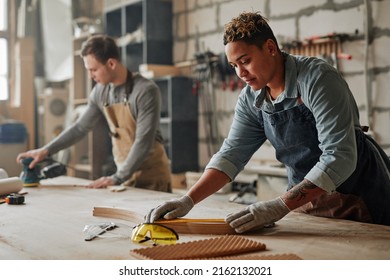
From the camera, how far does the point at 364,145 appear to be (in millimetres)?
1912

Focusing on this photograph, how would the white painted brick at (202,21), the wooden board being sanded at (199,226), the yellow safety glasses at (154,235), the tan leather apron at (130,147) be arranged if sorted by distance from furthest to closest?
the white painted brick at (202,21) → the tan leather apron at (130,147) → the wooden board being sanded at (199,226) → the yellow safety glasses at (154,235)

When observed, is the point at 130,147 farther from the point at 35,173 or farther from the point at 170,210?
the point at 170,210

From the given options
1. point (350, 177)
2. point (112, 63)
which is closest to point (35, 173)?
point (112, 63)

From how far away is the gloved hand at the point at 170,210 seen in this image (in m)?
1.74

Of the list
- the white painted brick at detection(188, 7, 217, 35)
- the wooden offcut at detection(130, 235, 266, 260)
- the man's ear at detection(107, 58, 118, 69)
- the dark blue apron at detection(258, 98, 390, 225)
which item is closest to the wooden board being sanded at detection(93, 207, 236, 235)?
the wooden offcut at detection(130, 235, 266, 260)

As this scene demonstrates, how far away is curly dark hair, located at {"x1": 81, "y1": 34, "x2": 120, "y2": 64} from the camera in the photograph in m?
2.88

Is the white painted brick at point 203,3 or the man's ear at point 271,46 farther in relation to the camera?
the white painted brick at point 203,3

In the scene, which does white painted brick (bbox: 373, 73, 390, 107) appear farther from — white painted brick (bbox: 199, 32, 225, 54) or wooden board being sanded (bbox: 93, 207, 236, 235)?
wooden board being sanded (bbox: 93, 207, 236, 235)

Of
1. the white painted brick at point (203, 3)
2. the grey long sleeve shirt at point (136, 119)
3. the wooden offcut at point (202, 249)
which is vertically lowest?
the wooden offcut at point (202, 249)

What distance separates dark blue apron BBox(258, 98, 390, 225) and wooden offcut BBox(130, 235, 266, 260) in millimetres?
547

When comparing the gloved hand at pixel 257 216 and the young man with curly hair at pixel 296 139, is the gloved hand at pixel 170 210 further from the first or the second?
the gloved hand at pixel 257 216

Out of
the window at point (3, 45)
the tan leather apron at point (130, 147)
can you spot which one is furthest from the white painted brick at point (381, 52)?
the window at point (3, 45)

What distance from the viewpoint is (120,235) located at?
1.64 metres
